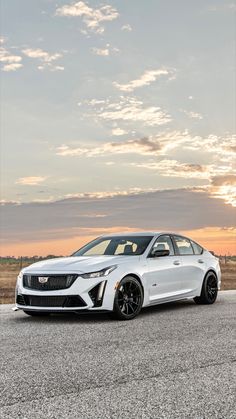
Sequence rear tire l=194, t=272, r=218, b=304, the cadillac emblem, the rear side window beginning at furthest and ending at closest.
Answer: the rear side window, rear tire l=194, t=272, r=218, b=304, the cadillac emblem

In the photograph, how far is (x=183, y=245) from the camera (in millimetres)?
12195

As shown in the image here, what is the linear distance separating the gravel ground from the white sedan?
35cm

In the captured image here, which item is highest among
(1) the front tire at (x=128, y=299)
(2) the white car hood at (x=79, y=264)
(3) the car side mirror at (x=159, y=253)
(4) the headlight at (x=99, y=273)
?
(3) the car side mirror at (x=159, y=253)

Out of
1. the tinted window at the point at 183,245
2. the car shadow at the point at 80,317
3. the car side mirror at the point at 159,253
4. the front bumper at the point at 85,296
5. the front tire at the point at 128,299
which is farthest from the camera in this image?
the tinted window at the point at 183,245

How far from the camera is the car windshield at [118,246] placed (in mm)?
11016

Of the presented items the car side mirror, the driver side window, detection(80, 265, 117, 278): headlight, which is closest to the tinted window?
the driver side window

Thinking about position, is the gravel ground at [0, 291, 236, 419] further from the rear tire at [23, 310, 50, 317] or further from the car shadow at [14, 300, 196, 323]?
the rear tire at [23, 310, 50, 317]

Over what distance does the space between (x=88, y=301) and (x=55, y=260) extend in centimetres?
142

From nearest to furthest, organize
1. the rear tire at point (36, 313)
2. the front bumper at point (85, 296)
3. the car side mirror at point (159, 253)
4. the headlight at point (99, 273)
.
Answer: the front bumper at point (85, 296)
the headlight at point (99, 273)
the rear tire at point (36, 313)
the car side mirror at point (159, 253)

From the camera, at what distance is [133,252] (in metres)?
10.9

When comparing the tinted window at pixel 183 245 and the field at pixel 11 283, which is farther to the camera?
the field at pixel 11 283

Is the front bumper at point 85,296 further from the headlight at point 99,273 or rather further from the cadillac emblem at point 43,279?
the cadillac emblem at point 43,279

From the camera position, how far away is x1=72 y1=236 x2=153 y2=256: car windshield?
36.1ft

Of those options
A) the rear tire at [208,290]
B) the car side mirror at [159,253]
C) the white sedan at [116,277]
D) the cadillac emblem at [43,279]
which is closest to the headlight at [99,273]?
the white sedan at [116,277]
